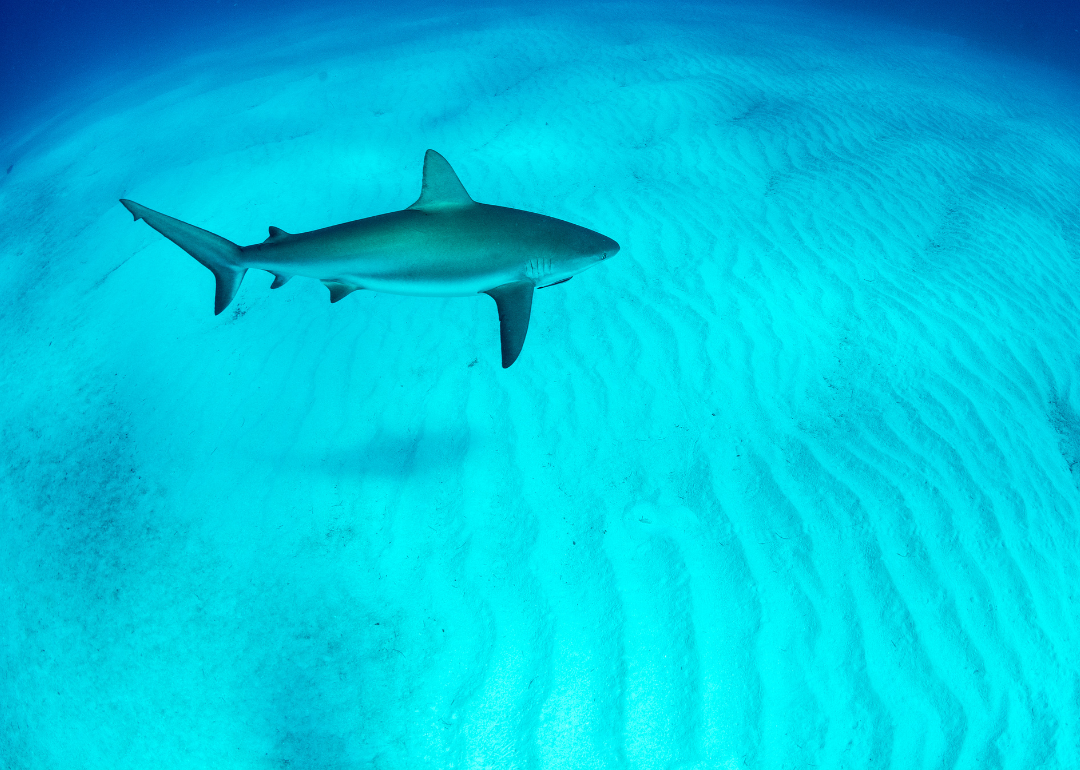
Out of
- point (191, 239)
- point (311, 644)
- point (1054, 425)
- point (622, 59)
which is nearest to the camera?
point (311, 644)

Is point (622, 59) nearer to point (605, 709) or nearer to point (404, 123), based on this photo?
point (404, 123)

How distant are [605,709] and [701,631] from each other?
613 millimetres

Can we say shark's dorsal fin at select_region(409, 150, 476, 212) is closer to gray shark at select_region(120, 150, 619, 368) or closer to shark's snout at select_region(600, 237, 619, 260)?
gray shark at select_region(120, 150, 619, 368)

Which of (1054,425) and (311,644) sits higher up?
(1054,425)

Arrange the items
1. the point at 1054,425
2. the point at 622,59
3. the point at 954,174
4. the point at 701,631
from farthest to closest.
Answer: the point at 622,59
the point at 954,174
the point at 1054,425
the point at 701,631

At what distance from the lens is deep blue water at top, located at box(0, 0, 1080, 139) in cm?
2886

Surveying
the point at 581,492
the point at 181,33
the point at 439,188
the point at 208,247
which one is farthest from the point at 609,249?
the point at 181,33

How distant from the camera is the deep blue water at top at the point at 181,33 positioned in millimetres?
28859

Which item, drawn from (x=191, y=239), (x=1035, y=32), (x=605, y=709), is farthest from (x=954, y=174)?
(x=1035, y=32)

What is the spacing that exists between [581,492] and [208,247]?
2.73 meters

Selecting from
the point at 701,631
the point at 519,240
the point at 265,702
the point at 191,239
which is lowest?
the point at 265,702

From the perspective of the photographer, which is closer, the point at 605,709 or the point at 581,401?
the point at 605,709

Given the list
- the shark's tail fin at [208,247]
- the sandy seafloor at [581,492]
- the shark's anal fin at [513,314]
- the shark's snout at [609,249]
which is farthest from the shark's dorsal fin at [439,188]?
the sandy seafloor at [581,492]

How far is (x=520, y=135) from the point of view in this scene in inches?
314
